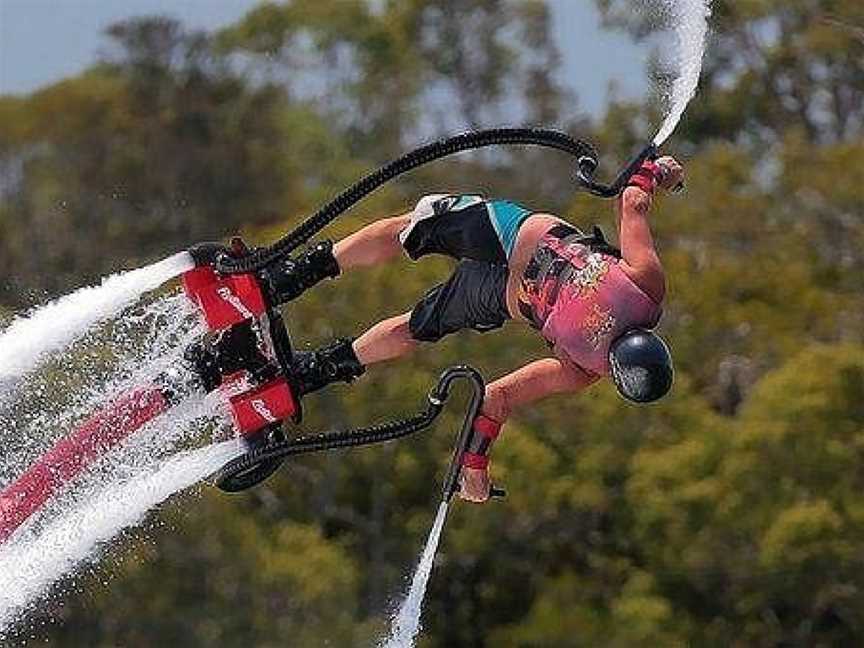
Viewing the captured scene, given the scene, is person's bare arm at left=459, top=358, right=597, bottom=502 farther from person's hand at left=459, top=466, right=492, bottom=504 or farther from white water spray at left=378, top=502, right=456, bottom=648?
white water spray at left=378, top=502, right=456, bottom=648

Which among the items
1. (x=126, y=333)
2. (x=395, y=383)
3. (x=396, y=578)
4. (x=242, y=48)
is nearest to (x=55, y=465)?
(x=126, y=333)

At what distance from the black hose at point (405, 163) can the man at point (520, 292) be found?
0.09 meters

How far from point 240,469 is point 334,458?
10724 mm

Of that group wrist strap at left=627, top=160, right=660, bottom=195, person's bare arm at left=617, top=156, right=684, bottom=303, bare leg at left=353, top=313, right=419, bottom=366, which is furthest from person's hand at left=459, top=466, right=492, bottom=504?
wrist strap at left=627, top=160, right=660, bottom=195

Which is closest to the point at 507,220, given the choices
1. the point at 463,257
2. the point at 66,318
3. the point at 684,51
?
the point at 463,257

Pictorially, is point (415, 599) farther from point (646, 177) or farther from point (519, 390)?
point (646, 177)

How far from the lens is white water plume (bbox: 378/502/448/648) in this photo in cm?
709

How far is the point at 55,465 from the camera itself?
7668mm

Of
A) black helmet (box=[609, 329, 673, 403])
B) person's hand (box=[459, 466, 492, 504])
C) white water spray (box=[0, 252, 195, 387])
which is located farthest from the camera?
white water spray (box=[0, 252, 195, 387])

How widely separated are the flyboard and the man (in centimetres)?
7

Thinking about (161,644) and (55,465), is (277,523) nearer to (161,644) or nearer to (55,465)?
(161,644)

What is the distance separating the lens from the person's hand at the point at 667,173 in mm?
6711

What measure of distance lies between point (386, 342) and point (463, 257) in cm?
40

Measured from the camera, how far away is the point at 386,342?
719 centimetres
